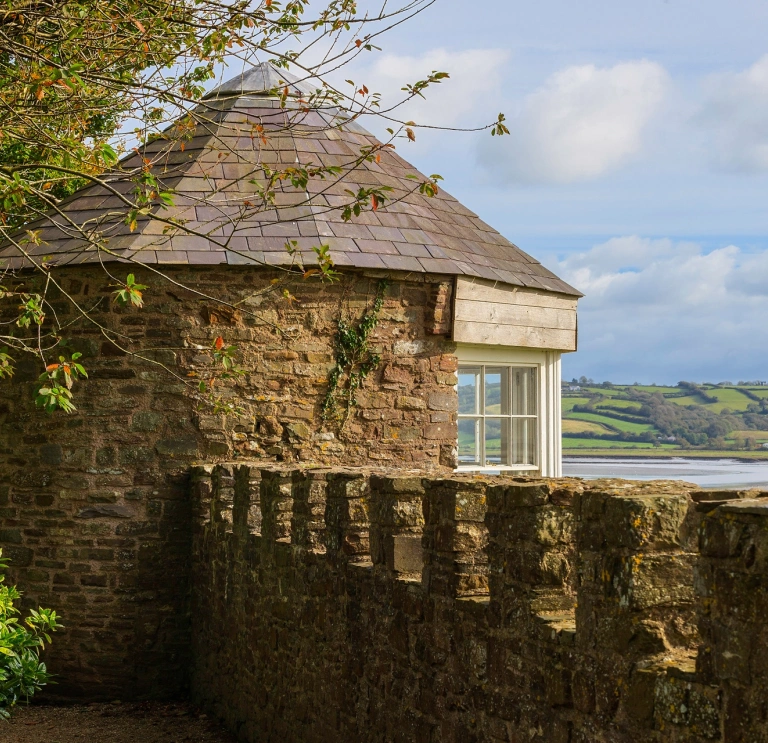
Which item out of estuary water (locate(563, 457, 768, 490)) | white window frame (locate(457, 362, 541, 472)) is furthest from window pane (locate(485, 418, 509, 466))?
estuary water (locate(563, 457, 768, 490))

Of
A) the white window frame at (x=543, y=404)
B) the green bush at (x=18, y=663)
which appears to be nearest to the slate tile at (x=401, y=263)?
the white window frame at (x=543, y=404)

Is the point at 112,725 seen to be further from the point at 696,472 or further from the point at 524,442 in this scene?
the point at 696,472

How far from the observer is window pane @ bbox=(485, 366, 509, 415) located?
9758 mm

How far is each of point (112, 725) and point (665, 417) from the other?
21828mm

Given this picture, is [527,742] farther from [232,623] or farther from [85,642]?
[85,642]

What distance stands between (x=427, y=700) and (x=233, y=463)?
11.6 feet

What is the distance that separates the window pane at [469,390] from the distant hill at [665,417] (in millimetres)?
11279

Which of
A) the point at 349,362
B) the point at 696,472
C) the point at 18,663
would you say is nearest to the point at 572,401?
the point at 696,472

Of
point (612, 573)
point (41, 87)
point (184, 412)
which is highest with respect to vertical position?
point (41, 87)

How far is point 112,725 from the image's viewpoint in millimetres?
7820

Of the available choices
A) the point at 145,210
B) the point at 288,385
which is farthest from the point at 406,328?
the point at 145,210

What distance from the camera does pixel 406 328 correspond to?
8836mm

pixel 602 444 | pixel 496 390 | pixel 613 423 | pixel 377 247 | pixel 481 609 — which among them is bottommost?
pixel 481 609

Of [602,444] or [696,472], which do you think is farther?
[602,444]
